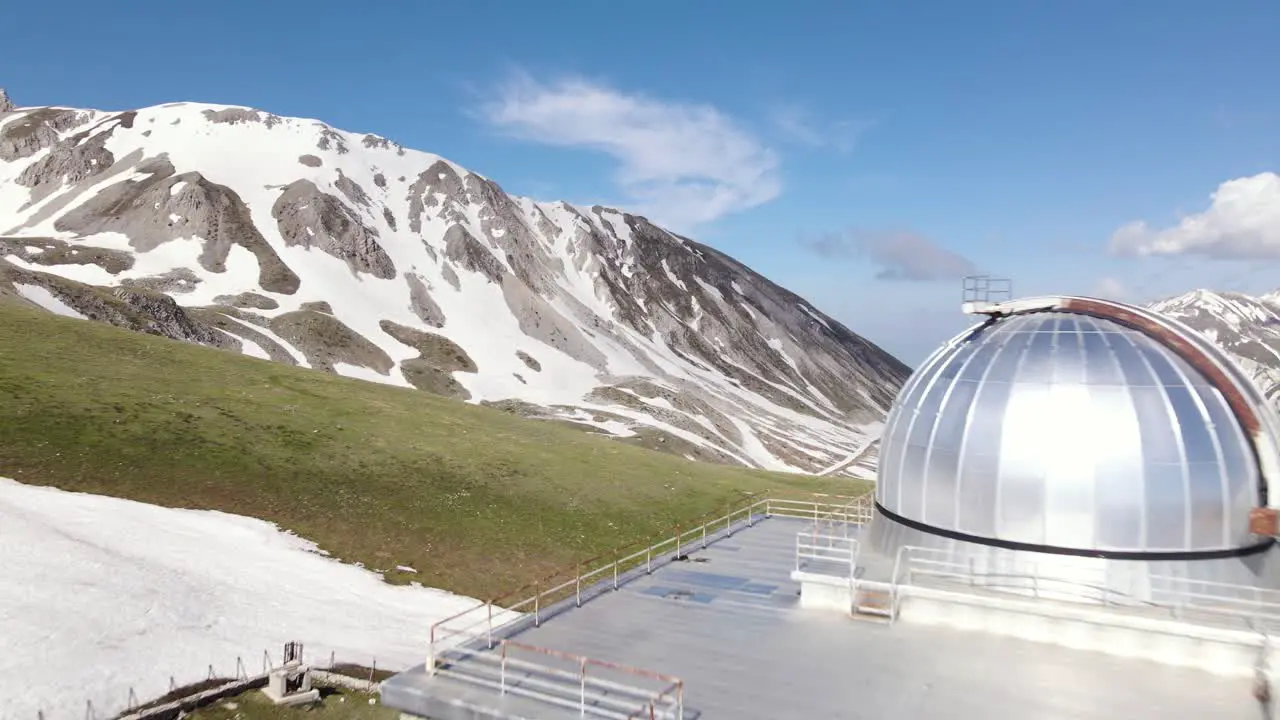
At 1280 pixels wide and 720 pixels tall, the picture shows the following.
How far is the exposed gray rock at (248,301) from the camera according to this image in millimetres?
138875

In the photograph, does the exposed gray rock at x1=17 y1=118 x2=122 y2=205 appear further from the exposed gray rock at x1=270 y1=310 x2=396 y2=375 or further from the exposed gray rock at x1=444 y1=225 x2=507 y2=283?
the exposed gray rock at x1=270 y1=310 x2=396 y2=375

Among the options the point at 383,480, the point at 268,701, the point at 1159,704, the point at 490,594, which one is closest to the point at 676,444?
the point at 383,480

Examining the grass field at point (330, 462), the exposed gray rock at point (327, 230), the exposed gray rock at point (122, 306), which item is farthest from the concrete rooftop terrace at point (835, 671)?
the exposed gray rock at point (327, 230)

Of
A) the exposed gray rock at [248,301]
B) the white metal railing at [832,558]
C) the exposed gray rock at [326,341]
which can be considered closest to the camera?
the white metal railing at [832,558]

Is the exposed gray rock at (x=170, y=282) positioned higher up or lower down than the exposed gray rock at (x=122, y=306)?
higher up

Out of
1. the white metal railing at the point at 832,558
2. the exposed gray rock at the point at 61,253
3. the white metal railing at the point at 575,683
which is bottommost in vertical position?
the white metal railing at the point at 575,683

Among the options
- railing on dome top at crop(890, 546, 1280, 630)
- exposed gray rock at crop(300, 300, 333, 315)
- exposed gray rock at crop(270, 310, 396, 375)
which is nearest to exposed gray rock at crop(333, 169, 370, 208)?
exposed gray rock at crop(300, 300, 333, 315)

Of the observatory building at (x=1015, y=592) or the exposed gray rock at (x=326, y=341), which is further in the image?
the exposed gray rock at (x=326, y=341)

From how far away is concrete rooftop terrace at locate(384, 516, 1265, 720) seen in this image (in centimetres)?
1495

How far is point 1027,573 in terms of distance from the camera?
18609 mm

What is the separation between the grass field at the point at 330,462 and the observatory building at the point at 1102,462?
24.1 meters

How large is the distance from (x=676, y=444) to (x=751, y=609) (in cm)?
9444

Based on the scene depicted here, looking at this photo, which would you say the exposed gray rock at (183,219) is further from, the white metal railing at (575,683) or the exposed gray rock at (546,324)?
the white metal railing at (575,683)

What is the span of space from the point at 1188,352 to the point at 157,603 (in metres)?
33.1
